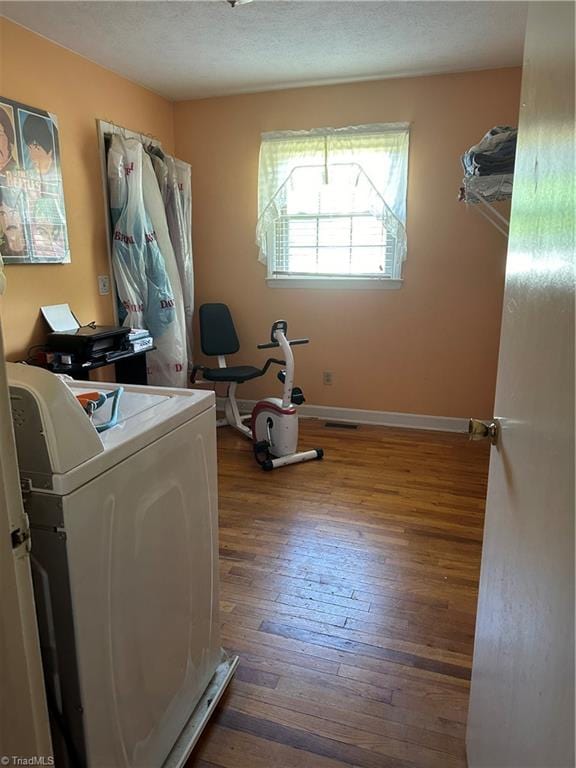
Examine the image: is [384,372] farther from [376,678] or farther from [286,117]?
[376,678]

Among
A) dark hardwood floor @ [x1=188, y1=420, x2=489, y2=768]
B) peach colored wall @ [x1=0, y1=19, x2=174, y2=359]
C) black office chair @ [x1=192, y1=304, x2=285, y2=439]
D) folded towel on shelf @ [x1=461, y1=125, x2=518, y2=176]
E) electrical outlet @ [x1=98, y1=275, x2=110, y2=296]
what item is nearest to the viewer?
dark hardwood floor @ [x1=188, y1=420, x2=489, y2=768]

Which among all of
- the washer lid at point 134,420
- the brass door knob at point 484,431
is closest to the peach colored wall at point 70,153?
the washer lid at point 134,420

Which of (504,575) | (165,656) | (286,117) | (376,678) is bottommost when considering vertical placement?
(376,678)

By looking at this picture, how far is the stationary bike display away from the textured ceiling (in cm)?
163

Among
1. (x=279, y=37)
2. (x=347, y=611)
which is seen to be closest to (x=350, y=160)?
(x=279, y=37)

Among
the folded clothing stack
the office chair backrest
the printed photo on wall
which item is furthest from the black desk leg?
the folded clothing stack

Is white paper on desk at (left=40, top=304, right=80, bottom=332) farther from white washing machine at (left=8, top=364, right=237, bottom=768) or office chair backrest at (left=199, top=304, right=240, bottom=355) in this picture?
white washing machine at (left=8, top=364, right=237, bottom=768)

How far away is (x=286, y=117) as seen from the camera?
371 centimetres

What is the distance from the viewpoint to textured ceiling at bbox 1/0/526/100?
8.07 feet

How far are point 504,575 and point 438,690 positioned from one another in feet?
2.79

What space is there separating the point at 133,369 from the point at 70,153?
4.47 feet

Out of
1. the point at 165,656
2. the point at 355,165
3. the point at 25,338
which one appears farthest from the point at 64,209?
the point at 165,656

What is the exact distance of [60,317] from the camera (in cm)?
292

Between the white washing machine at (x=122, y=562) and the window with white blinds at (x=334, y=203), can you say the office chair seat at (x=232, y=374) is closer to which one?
the window with white blinds at (x=334, y=203)
